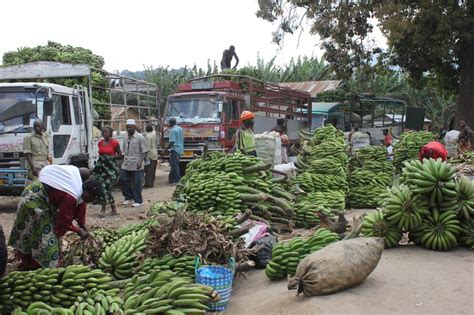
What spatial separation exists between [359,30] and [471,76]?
15.7 feet

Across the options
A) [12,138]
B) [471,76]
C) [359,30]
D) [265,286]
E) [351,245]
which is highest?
[359,30]

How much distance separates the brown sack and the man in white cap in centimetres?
623

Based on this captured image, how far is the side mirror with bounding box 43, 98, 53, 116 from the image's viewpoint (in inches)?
390

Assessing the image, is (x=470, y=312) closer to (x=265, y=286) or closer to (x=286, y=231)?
(x=265, y=286)

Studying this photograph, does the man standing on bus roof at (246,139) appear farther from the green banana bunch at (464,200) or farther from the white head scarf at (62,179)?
the white head scarf at (62,179)

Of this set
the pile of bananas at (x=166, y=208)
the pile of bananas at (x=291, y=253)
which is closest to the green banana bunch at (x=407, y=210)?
the pile of bananas at (x=291, y=253)

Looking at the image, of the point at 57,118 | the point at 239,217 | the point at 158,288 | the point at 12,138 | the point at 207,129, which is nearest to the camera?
the point at 158,288

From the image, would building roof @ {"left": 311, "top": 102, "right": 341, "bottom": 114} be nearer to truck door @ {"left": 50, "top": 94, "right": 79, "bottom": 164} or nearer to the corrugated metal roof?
the corrugated metal roof

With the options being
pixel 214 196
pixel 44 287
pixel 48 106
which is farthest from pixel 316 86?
pixel 44 287

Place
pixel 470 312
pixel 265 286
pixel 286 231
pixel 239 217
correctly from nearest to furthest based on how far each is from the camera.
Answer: pixel 470 312 < pixel 265 286 < pixel 239 217 < pixel 286 231

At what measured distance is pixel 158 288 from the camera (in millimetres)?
4230

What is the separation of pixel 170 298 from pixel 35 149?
614 centimetres

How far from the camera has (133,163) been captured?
10.0m

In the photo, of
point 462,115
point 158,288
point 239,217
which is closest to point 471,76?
point 462,115
